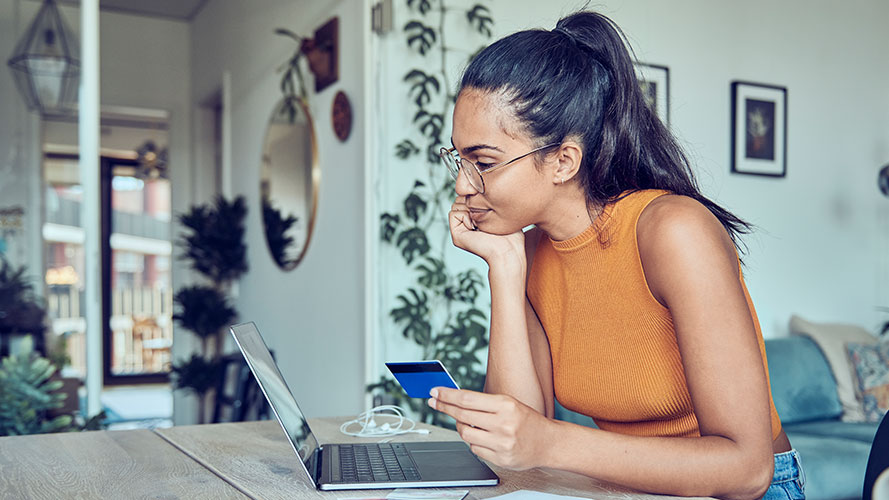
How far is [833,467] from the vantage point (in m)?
2.94

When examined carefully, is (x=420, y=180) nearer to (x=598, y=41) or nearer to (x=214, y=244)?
(x=598, y=41)

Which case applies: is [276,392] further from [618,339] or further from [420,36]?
[420,36]

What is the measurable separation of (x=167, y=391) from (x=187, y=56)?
3783 millimetres

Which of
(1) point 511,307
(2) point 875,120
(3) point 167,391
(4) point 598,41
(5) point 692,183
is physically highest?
(2) point 875,120

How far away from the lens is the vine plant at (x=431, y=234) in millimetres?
3129

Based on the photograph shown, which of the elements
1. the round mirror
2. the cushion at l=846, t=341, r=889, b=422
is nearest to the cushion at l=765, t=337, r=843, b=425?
the cushion at l=846, t=341, r=889, b=422

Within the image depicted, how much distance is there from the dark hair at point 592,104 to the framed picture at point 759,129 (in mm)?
2836

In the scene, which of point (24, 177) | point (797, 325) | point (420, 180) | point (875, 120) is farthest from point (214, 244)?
point (875, 120)

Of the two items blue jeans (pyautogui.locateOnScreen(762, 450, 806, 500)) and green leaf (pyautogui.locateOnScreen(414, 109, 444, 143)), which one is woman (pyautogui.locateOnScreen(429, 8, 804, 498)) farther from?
green leaf (pyautogui.locateOnScreen(414, 109, 444, 143))

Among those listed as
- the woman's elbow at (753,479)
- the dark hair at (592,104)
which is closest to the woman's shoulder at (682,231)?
the dark hair at (592,104)

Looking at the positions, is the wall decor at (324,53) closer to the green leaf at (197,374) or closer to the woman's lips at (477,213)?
the green leaf at (197,374)

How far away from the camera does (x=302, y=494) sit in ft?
3.66

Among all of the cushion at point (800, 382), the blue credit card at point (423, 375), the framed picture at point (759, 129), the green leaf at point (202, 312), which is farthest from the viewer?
the green leaf at point (202, 312)

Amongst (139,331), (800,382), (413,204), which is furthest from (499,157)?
(139,331)
